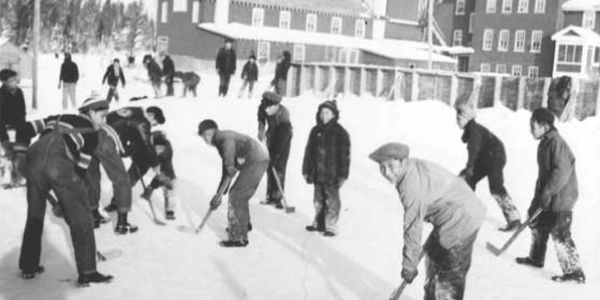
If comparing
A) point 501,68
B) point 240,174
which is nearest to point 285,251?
point 240,174

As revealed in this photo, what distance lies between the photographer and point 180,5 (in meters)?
48.0

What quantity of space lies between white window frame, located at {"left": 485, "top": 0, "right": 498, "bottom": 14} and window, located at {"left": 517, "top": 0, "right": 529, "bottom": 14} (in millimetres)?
1865

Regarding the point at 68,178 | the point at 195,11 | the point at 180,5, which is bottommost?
the point at 68,178

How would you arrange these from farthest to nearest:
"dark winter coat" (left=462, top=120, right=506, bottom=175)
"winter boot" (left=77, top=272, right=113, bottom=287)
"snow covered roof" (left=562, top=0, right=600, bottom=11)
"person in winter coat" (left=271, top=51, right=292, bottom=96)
A: "snow covered roof" (left=562, top=0, right=600, bottom=11), "person in winter coat" (left=271, top=51, right=292, bottom=96), "dark winter coat" (left=462, top=120, right=506, bottom=175), "winter boot" (left=77, top=272, right=113, bottom=287)

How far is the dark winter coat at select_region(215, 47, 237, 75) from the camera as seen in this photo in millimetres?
22938

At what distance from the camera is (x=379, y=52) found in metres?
48.1

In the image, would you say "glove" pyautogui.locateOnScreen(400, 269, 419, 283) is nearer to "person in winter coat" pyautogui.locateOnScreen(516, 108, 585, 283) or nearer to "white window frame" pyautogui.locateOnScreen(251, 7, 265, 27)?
"person in winter coat" pyautogui.locateOnScreen(516, 108, 585, 283)

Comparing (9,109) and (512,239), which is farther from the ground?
(9,109)

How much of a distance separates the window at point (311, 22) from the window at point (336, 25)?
149 cm

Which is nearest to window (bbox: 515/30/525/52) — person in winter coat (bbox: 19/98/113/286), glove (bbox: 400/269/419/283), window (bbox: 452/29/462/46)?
window (bbox: 452/29/462/46)

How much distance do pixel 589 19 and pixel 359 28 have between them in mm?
16338

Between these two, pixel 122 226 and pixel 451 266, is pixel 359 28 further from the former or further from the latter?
pixel 451 266

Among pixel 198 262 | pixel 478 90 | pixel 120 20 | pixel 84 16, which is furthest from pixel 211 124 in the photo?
pixel 120 20

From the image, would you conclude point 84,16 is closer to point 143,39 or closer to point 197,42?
point 143,39
